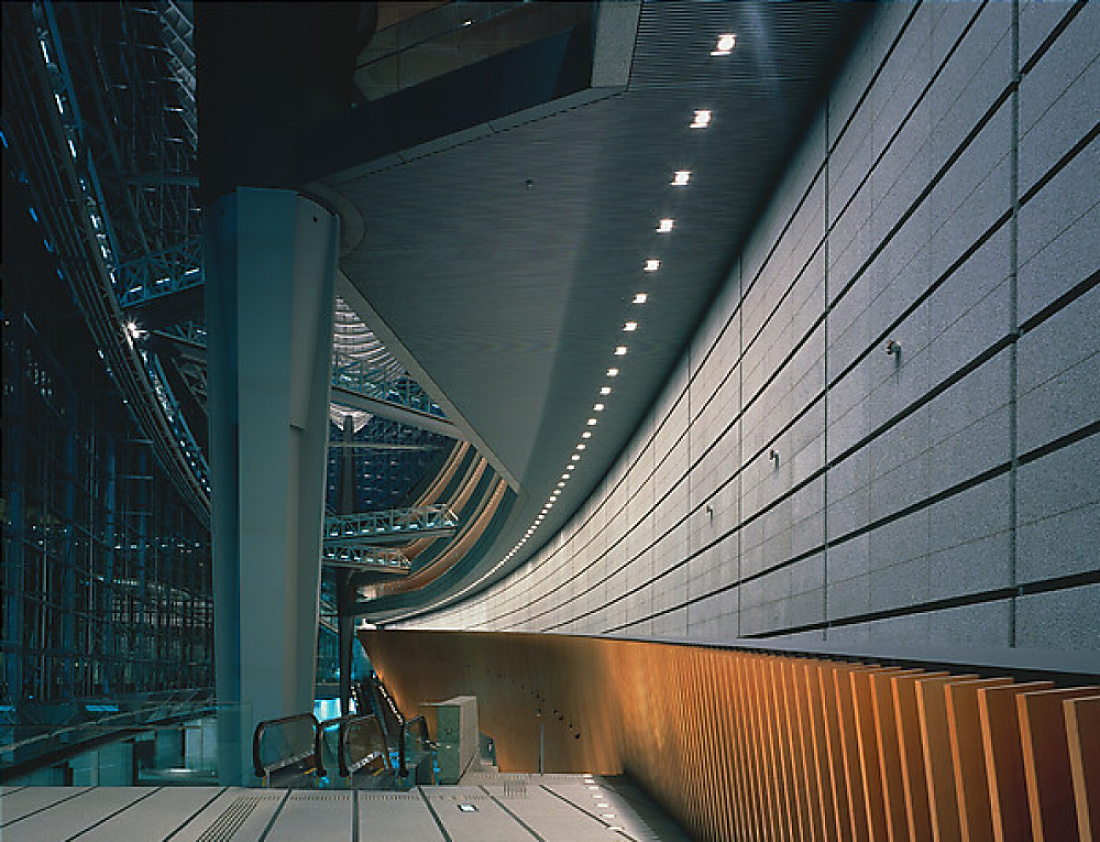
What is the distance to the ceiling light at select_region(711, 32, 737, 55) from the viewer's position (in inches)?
333

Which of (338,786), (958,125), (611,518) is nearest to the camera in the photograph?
(958,125)

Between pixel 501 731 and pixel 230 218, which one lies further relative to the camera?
pixel 501 731

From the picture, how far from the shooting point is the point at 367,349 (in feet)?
159

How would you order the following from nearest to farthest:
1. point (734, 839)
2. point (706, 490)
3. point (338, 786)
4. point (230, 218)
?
point (734, 839) → point (338, 786) → point (230, 218) → point (706, 490)

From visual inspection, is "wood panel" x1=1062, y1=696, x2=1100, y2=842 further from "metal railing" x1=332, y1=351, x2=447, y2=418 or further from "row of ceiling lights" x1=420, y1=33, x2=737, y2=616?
"metal railing" x1=332, y1=351, x2=447, y2=418

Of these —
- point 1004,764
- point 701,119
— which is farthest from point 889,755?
point 701,119

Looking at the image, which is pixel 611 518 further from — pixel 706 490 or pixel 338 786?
pixel 338 786

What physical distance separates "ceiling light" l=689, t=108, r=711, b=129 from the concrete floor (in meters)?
5.67

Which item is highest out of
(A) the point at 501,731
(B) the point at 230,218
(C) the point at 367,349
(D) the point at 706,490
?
(C) the point at 367,349

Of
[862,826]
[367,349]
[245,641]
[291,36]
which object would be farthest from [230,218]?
[367,349]

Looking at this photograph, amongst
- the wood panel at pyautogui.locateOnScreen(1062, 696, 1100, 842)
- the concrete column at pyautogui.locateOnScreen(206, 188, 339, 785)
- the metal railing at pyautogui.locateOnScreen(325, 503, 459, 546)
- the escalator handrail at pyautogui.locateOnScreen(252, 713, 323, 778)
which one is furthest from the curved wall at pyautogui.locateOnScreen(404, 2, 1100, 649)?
the metal railing at pyautogui.locateOnScreen(325, 503, 459, 546)

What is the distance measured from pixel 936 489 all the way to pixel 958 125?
6.77 feet

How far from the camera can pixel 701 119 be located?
9.98 metres

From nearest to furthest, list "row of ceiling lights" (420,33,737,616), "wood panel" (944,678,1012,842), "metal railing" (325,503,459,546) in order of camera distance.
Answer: "wood panel" (944,678,1012,842)
"row of ceiling lights" (420,33,737,616)
"metal railing" (325,503,459,546)
